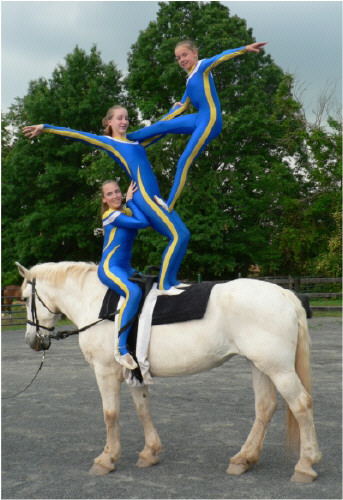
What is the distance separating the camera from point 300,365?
14.3 ft

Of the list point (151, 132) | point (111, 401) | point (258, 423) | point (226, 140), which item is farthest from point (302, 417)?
point (226, 140)

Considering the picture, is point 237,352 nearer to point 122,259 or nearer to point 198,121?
point 122,259

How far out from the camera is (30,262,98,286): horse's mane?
5.16 metres

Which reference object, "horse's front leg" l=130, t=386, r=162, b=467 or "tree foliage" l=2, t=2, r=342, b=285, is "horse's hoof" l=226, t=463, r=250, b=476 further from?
"tree foliage" l=2, t=2, r=342, b=285

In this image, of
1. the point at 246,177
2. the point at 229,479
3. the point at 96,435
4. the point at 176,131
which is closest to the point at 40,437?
the point at 96,435

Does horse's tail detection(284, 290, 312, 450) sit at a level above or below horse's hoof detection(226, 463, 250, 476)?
above

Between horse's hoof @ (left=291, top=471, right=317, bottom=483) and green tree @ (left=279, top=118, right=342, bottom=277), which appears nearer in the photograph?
horse's hoof @ (left=291, top=471, right=317, bottom=483)

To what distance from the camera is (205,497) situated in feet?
13.1

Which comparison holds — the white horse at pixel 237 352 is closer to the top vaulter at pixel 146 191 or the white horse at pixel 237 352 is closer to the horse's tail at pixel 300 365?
the horse's tail at pixel 300 365

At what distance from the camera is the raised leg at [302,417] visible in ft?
13.7

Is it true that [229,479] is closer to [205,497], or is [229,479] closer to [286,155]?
[205,497]

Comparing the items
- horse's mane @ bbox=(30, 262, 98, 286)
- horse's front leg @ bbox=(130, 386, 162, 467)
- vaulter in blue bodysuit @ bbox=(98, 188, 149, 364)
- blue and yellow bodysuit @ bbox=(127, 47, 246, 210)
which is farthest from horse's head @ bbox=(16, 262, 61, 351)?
blue and yellow bodysuit @ bbox=(127, 47, 246, 210)

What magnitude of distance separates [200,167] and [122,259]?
Result: 19408 mm

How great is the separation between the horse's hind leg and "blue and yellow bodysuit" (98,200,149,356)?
122 cm
